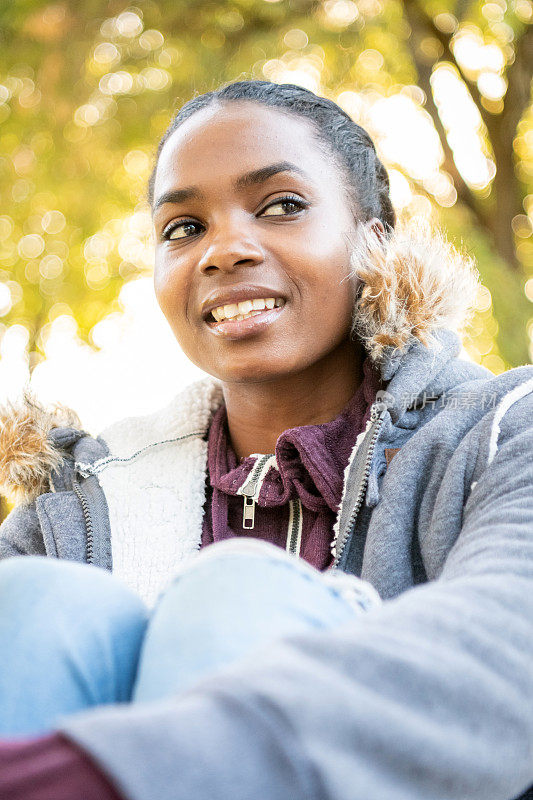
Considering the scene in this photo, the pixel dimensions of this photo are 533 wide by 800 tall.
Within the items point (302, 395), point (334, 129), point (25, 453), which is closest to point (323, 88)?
point (334, 129)

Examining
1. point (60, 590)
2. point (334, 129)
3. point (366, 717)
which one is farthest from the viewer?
point (334, 129)

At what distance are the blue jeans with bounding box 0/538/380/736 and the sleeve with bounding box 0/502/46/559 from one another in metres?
0.99

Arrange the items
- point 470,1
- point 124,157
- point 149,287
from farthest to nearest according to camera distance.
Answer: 1. point 149,287
2. point 124,157
3. point 470,1

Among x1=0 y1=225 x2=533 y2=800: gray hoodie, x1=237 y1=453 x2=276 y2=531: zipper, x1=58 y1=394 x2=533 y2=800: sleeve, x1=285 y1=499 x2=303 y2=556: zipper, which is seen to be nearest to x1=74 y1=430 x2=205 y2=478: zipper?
x1=237 y1=453 x2=276 y2=531: zipper

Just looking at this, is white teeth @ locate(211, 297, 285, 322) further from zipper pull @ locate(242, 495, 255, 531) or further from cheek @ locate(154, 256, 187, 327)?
zipper pull @ locate(242, 495, 255, 531)

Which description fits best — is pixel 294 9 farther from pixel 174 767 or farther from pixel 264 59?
pixel 174 767

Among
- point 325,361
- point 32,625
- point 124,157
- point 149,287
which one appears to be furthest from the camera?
point 149,287

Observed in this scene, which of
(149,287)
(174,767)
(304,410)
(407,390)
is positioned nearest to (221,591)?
(174,767)

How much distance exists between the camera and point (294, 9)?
4.87 metres

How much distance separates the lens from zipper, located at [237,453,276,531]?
1765 mm

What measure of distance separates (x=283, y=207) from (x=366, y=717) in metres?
1.27

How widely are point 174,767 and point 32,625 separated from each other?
0.31 m

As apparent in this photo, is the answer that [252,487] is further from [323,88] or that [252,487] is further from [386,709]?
[323,88]

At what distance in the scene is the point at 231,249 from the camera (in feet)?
5.60
